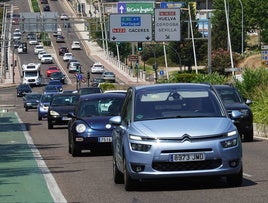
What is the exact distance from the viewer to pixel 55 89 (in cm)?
7506

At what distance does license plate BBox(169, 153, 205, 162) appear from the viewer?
14336mm

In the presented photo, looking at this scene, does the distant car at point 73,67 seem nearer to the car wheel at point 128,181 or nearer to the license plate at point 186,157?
the car wheel at point 128,181

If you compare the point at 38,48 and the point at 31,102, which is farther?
the point at 38,48

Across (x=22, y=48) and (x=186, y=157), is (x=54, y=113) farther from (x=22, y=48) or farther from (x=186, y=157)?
(x=22, y=48)

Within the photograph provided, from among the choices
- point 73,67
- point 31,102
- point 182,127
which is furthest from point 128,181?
point 73,67

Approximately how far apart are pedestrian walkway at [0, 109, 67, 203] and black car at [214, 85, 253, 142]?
584cm

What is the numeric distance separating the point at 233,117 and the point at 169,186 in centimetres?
173

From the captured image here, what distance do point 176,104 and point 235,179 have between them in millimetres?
1601

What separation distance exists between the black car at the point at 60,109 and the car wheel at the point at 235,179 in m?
23.6

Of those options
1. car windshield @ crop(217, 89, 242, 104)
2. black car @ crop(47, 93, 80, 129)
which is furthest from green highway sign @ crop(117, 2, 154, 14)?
car windshield @ crop(217, 89, 242, 104)

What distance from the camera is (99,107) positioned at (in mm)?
24359

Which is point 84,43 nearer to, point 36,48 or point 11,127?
point 36,48

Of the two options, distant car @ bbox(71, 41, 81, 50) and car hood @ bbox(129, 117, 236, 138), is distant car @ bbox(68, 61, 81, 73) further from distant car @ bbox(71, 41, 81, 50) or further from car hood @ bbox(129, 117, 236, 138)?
car hood @ bbox(129, 117, 236, 138)

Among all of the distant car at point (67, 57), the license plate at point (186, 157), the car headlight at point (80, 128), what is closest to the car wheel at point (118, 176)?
the license plate at point (186, 157)
